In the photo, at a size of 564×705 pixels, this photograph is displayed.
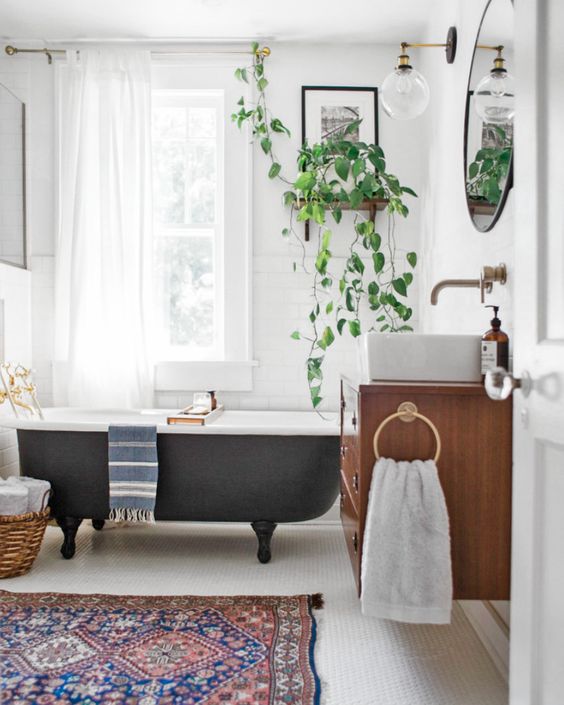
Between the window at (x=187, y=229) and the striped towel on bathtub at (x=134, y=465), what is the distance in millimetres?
1092

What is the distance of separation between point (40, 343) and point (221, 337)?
1.09 metres

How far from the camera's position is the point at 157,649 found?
2184mm

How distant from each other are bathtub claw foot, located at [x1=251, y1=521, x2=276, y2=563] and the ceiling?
267cm

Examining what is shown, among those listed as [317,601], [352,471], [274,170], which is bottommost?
[317,601]

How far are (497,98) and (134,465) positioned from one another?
211cm

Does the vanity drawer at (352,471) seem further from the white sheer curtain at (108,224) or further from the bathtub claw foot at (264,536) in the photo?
the white sheer curtain at (108,224)

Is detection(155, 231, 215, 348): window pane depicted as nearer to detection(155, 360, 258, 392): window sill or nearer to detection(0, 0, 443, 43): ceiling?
detection(155, 360, 258, 392): window sill

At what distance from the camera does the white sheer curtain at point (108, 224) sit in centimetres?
377

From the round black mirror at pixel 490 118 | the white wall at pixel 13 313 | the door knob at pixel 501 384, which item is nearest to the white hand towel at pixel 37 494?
the white wall at pixel 13 313

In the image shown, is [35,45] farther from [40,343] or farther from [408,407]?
[408,407]

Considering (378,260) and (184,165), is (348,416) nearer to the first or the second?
(378,260)

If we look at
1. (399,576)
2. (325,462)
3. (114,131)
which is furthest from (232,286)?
(399,576)

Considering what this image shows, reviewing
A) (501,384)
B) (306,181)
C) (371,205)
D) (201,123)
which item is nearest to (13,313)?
(201,123)

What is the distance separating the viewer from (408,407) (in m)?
1.86
